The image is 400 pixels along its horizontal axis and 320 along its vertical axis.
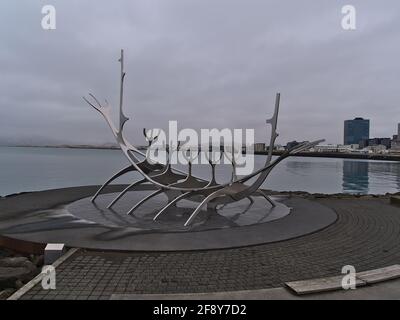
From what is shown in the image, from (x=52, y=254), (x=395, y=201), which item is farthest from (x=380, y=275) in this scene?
(x=395, y=201)

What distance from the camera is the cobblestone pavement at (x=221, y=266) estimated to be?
208 inches

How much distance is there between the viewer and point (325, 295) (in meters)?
4.84

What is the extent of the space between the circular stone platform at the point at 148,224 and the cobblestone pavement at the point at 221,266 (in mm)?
458

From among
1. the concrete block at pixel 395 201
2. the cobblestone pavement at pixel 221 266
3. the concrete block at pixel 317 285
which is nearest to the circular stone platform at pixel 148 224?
the cobblestone pavement at pixel 221 266

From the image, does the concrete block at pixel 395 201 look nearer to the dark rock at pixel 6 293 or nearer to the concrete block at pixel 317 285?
the concrete block at pixel 317 285

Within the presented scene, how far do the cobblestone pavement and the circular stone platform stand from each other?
0.46 metres

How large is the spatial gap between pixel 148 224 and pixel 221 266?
386cm

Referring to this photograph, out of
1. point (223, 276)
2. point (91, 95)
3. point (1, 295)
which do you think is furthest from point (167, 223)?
point (91, 95)

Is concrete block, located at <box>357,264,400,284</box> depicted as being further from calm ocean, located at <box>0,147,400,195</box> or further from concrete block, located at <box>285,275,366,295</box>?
calm ocean, located at <box>0,147,400,195</box>

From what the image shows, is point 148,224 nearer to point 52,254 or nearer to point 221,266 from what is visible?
point 52,254

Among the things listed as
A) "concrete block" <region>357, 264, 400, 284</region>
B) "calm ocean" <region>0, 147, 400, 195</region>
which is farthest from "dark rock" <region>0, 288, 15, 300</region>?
"calm ocean" <region>0, 147, 400, 195</region>

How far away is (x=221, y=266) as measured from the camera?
627 centimetres

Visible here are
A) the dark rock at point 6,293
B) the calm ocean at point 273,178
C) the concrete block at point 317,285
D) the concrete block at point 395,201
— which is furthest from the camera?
the calm ocean at point 273,178

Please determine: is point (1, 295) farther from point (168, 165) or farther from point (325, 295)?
point (168, 165)
